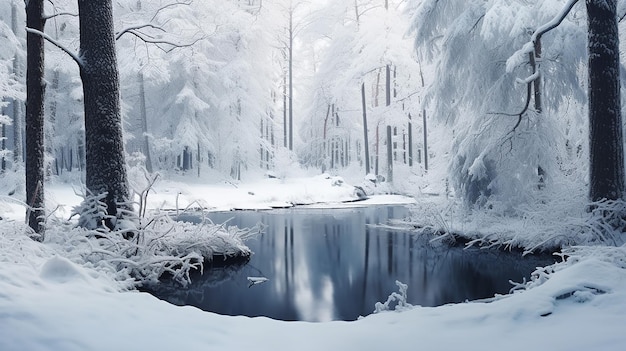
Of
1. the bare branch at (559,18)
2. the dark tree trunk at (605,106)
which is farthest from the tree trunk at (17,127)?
the dark tree trunk at (605,106)

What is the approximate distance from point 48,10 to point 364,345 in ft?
Result: 68.8

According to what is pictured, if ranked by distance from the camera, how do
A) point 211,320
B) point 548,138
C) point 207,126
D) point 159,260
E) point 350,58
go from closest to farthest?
1. point 211,320
2. point 159,260
3. point 548,138
4. point 207,126
5. point 350,58

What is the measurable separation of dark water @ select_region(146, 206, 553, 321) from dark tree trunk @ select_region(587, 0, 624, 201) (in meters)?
1.81

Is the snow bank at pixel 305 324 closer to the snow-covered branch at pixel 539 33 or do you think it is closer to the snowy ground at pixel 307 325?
the snowy ground at pixel 307 325

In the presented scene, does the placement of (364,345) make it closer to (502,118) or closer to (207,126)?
(502,118)

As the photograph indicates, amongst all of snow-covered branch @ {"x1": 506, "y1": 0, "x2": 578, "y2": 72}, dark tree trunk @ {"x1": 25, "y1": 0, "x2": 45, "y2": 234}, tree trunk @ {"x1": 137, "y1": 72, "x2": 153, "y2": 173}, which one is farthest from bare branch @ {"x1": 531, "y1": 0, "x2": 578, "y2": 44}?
tree trunk @ {"x1": 137, "y1": 72, "x2": 153, "y2": 173}

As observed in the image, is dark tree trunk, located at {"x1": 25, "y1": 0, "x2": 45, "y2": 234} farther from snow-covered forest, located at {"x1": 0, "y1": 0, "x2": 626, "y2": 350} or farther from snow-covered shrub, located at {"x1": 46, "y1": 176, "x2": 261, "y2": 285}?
snow-covered shrub, located at {"x1": 46, "y1": 176, "x2": 261, "y2": 285}

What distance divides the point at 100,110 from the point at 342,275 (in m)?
Result: 4.96

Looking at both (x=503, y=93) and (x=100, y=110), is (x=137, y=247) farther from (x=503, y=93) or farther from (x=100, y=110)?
(x=503, y=93)

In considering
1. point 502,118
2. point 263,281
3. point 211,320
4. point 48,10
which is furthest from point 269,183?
point 211,320

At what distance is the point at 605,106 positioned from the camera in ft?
24.3

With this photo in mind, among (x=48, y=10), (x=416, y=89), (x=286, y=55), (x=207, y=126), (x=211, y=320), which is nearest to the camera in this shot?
(x=211, y=320)

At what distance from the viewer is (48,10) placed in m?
18.3

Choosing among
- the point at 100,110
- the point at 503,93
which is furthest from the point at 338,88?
the point at 100,110
